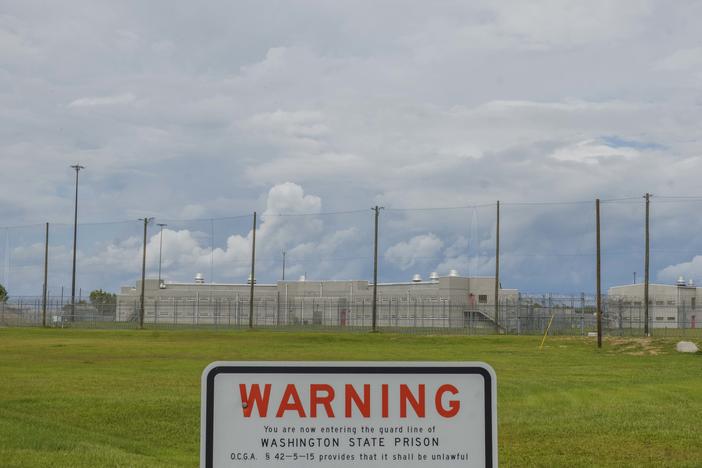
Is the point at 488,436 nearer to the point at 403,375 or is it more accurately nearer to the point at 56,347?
the point at 403,375

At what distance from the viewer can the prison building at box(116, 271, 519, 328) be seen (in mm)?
90938

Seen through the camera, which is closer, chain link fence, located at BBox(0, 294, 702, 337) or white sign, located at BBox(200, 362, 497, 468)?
white sign, located at BBox(200, 362, 497, 468)

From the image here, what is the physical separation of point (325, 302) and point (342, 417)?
97198 millimetres

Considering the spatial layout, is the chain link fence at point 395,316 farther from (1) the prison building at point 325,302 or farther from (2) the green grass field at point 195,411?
(2) the green grass field at point 195,411

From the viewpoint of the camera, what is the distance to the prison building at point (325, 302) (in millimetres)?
90938

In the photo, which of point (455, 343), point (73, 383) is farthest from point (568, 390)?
point (455, 343)

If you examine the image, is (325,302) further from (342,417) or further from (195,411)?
(342,417)

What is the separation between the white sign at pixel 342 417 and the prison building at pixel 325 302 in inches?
3175

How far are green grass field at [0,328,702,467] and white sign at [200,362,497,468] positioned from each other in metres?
9.16

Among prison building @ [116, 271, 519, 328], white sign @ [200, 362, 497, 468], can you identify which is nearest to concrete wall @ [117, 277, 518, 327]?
prison building @ [116, 271, 519, 328]

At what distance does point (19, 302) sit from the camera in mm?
91188

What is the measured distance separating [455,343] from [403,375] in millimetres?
52807

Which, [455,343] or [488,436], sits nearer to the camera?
[488,436]

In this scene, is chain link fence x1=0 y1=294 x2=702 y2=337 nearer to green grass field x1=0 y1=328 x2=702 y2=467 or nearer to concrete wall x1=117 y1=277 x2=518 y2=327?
concrete wall x1=117 y1=277 x2=518 y2=327
